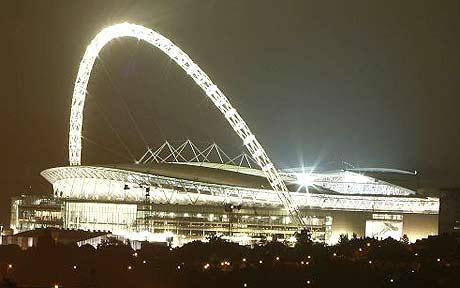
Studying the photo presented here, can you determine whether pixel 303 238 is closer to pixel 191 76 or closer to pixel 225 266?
pixel 191 76

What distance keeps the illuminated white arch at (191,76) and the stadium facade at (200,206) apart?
4.90 meters

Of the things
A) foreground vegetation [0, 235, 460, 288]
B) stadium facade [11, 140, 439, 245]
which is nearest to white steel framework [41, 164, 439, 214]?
stadium facade [11, 140, 439, 245]

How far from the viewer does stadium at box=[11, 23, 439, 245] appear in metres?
87.8

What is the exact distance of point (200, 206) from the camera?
88.9m

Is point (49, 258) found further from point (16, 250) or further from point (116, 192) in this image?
point (116, 192)

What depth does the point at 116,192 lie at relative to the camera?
3588 inches

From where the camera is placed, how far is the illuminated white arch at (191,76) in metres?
72.8

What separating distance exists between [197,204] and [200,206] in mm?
376

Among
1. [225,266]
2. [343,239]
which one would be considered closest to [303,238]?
[343,239]

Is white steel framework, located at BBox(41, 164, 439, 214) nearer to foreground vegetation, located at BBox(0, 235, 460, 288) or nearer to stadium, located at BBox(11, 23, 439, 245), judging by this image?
stadium, located at BBox(11, 23, 439, 245)

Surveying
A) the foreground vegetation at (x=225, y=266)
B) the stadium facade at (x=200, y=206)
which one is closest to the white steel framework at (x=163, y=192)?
the stadium facade at (x=200, y=206)

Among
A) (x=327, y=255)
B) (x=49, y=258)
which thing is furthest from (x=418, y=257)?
(x=49, y=258)

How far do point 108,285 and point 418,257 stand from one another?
3056cm

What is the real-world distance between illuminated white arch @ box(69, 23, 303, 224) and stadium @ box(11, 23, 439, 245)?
0.41 ft
